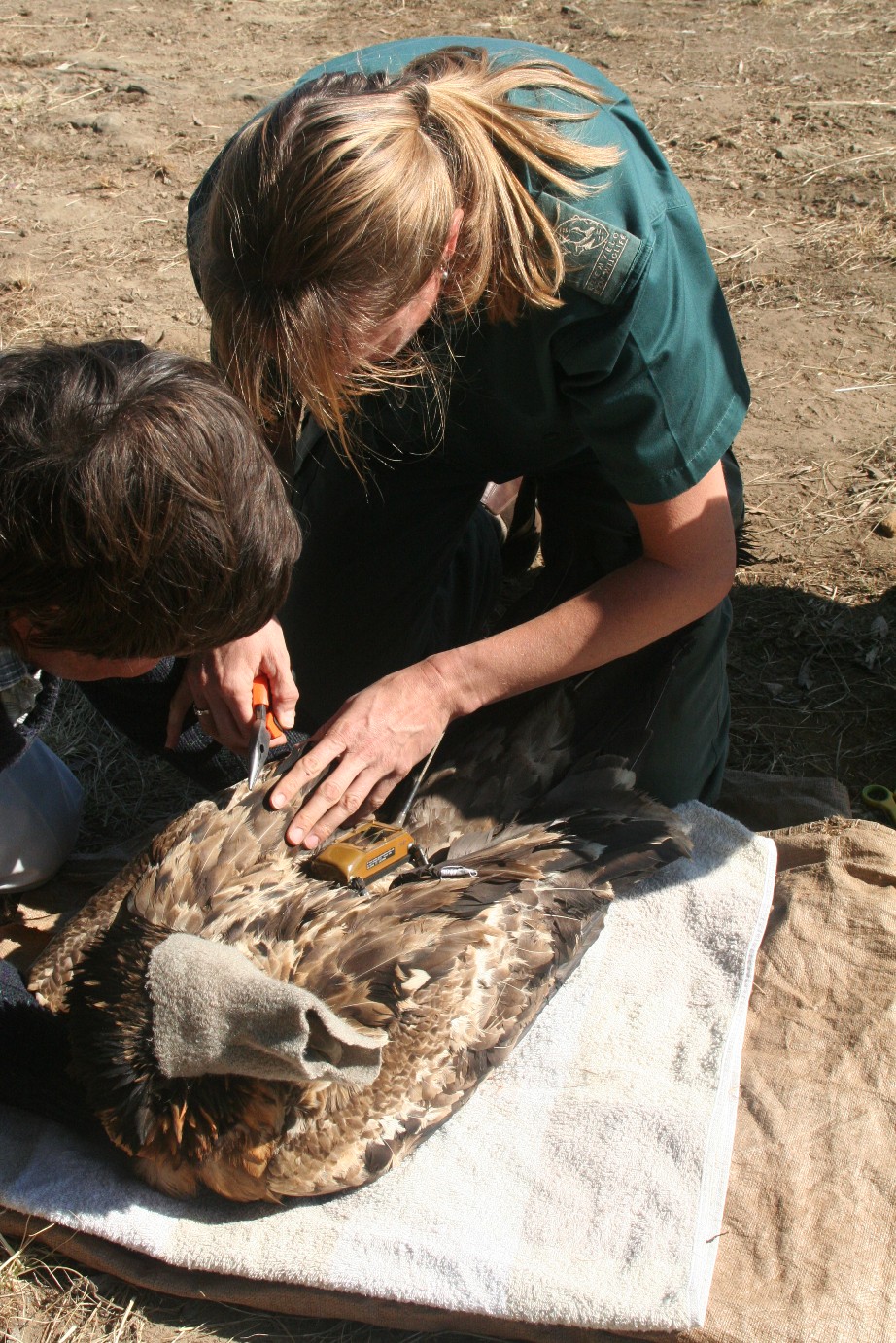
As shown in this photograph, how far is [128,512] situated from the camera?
5.19 feet

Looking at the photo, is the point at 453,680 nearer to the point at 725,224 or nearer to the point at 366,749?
the point at 366,749

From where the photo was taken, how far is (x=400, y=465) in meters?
2.87

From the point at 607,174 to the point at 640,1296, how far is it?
196 cm

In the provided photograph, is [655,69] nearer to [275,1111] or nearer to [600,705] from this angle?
[600,705]

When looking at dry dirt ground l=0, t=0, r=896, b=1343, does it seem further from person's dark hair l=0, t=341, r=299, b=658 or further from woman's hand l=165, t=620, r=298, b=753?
person's dark hair l=0, t=341, r=299, b=658

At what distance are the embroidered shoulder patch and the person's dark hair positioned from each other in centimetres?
67

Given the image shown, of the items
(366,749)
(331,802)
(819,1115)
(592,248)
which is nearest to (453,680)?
(366,749)

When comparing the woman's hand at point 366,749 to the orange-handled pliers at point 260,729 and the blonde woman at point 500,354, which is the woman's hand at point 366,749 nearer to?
the blonde woman at point 500,354

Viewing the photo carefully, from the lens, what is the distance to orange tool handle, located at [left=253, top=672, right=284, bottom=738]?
7.79ft

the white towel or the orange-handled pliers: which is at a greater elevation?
the orange-handled pliers

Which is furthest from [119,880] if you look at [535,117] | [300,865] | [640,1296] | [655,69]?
[655,69]

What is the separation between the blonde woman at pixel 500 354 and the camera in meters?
1.81

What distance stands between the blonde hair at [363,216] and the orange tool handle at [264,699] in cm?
60

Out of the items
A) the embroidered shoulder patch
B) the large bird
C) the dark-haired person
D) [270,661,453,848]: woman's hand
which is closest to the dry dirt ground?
the large bird
